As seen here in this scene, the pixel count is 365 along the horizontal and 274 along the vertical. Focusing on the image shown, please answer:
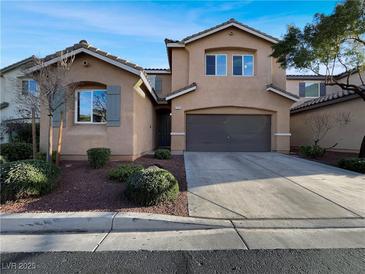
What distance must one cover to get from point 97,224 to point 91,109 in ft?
23.2

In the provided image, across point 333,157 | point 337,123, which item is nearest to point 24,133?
point 333,157

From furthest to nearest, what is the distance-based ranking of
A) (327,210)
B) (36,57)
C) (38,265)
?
(36,57) < (327,210) < (38,265)

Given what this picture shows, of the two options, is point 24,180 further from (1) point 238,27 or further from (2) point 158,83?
(2) point 158,83

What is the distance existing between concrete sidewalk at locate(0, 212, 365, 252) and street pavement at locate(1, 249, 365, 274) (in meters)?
0.19


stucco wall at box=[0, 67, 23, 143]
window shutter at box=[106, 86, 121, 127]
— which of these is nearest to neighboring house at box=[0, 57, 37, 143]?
stucco wall at box=[0, 67, 23, 143]

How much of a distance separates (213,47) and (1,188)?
13.6 metres

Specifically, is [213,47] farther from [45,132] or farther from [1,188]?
[1,188]

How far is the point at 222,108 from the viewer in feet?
52.0

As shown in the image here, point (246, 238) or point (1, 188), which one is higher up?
point (1, 188)

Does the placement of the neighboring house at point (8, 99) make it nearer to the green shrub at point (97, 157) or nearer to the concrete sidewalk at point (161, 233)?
the green shrub at point (97, 157)

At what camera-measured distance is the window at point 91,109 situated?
10883mm

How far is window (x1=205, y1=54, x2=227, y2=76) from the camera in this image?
634 inches

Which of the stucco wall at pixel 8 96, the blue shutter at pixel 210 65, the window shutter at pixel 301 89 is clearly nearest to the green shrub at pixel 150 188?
the blue shutter at pixel 210 65

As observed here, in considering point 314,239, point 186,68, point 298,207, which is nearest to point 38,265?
point 314,239
